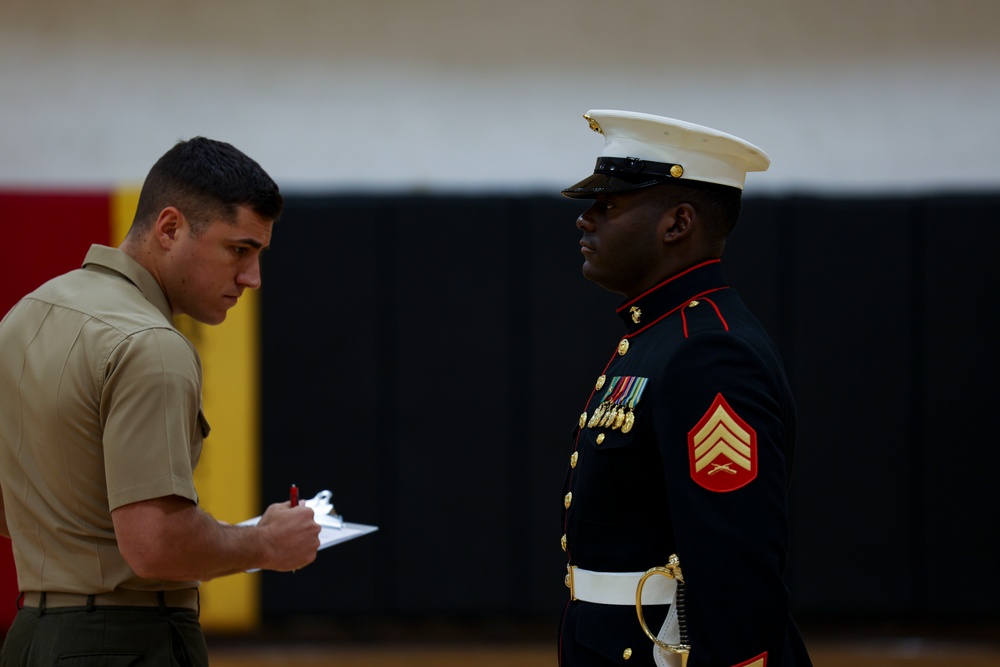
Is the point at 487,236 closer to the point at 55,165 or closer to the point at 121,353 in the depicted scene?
the point at 55,165

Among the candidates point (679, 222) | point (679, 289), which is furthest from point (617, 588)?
point (679, 222)

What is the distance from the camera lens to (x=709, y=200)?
1.73 meters

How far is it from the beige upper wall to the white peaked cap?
290 centimetres

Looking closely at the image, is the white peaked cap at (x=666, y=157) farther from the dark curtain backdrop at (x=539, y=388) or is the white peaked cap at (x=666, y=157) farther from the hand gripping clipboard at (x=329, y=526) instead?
the dark curtain backdrop at (x=539, y=388)

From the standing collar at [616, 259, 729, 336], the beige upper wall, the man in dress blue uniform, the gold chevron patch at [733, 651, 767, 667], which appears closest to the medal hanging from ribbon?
the man in dress blue uniform

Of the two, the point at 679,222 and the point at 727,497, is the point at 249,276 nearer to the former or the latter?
the point at 679,222

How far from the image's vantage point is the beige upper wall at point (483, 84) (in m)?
4.68

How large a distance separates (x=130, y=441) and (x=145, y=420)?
0.03 m

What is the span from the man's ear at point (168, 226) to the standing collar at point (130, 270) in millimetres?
54

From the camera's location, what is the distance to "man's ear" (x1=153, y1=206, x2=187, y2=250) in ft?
5.40

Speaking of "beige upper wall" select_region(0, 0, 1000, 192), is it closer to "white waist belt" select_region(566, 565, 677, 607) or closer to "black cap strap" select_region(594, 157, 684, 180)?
"black cap strap" select_region(594, 157, 684, 180)

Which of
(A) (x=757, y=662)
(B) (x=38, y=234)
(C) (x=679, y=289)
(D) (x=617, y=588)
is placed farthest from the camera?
(B) (x=38, y=234)

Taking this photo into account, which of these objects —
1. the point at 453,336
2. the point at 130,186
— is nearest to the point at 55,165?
the point at 130,186

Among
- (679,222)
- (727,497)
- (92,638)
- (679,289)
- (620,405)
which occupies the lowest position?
(92,638)
